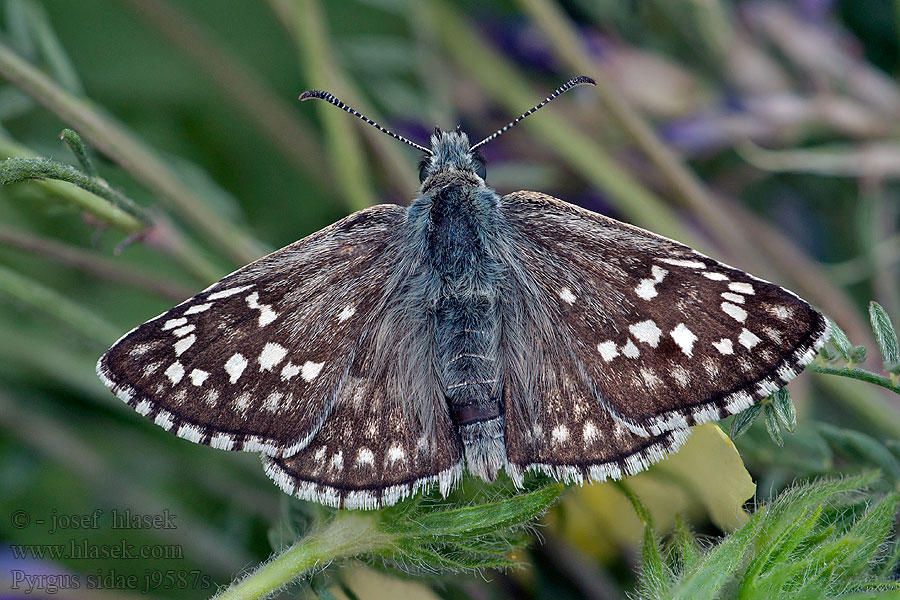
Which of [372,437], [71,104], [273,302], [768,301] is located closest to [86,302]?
[71,104]

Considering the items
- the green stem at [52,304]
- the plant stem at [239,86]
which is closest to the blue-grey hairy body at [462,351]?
the green stem at [52,304]

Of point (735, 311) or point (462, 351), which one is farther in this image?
point (462, 351)

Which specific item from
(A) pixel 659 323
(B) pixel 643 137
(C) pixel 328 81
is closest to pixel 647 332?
(A) pixel 659 323

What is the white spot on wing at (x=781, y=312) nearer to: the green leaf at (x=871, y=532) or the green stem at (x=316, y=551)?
the green leaf at (x=871, y=532)

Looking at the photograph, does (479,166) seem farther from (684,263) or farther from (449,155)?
(684,263)

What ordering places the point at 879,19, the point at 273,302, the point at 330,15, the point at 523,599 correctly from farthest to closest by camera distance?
the point at 330,15 < the point at 879,19 < the point at 523,599 < the point at 273,302

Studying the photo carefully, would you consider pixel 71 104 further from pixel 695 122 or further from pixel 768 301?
pixel 695 122
